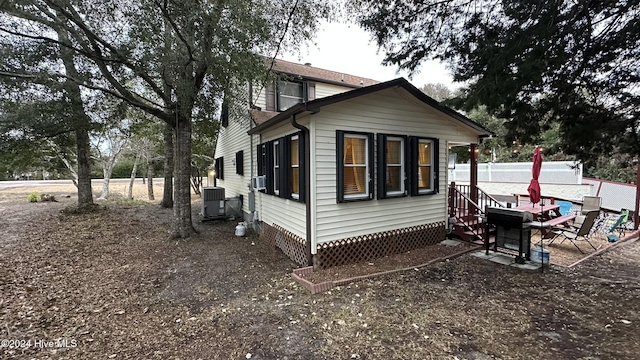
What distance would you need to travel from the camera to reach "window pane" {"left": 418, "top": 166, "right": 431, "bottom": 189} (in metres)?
6.90

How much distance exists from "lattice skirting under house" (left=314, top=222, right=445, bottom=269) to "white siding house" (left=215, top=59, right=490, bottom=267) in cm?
2

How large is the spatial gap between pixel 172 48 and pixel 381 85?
189 inches

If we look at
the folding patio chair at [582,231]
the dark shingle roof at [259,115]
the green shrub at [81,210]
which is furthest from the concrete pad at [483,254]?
the green shrub at [81,210]

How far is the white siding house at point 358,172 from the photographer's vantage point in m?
5.32

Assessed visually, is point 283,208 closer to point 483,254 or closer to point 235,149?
point 483,254

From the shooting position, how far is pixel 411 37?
5078 millimetres

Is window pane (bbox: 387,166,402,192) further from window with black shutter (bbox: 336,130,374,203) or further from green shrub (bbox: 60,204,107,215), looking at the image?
green shrub (bbox: 60,204,107,215)

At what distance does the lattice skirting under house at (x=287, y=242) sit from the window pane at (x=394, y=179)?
7.68 feet

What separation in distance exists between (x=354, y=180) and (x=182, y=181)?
5.07 m

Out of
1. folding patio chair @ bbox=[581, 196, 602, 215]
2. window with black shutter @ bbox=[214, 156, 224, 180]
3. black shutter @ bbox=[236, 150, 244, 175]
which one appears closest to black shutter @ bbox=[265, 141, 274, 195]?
black shutter @ bbox=[236, 150, 244, 175]

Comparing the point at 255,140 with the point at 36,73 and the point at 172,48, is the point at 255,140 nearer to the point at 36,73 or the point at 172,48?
the point at 172,48

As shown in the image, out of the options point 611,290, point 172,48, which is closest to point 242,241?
point 172,48

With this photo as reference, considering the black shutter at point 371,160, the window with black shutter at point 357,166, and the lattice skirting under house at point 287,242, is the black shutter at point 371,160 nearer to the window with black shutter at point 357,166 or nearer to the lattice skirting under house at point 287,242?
the window with black shutter at point 357,166

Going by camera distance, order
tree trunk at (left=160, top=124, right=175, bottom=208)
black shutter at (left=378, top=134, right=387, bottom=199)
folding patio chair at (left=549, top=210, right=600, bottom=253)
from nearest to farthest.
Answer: black shutter at (left=378, top=134, right=387, bottom=199)
folding patio chair at (left=549, top=210, right=600, bottom=253)
tree trunk at (left=160, top=124, right=175, bottom=208)
